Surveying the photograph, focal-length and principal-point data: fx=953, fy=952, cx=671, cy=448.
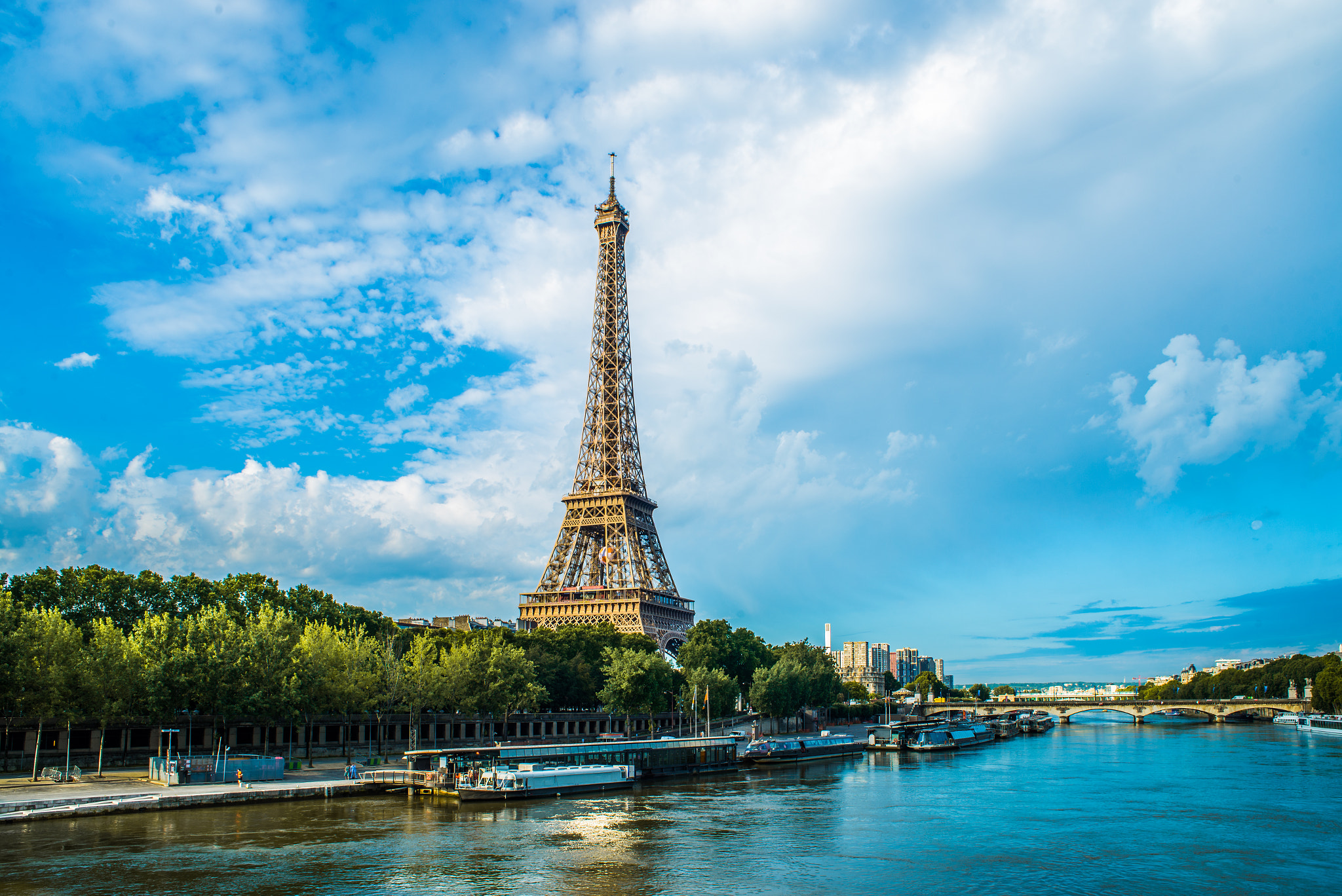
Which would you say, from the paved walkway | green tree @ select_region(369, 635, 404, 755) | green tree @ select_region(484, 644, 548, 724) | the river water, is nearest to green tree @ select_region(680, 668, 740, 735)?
green tree @ select_region(484, 644, 548, 724)

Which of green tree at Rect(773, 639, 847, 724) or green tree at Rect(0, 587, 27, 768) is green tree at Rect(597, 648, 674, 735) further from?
green tree at Rect(0, 587, 27, 768)

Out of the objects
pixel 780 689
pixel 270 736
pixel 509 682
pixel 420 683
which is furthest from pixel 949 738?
pixel 270 736

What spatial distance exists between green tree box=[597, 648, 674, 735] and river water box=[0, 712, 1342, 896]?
29.2 m

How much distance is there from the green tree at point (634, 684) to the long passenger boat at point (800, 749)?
11803 mm

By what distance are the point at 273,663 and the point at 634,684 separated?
42576 mm

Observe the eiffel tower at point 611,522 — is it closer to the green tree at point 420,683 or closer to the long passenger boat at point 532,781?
the green tree at point 420,683

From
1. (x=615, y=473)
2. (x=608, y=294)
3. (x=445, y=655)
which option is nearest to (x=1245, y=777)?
(x=445, y=655)

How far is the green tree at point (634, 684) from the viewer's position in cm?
9969

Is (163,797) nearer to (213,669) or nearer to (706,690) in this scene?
(213,669)

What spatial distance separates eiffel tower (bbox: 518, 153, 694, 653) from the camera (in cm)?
13938

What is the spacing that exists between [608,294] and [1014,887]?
136801mm

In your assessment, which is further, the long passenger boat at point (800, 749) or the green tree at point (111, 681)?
the long passenger boat at point (800, 749)

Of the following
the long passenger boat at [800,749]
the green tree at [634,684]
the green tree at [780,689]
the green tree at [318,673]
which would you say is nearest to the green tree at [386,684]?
the green tree at [318,673]

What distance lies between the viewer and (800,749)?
96.0 metres
